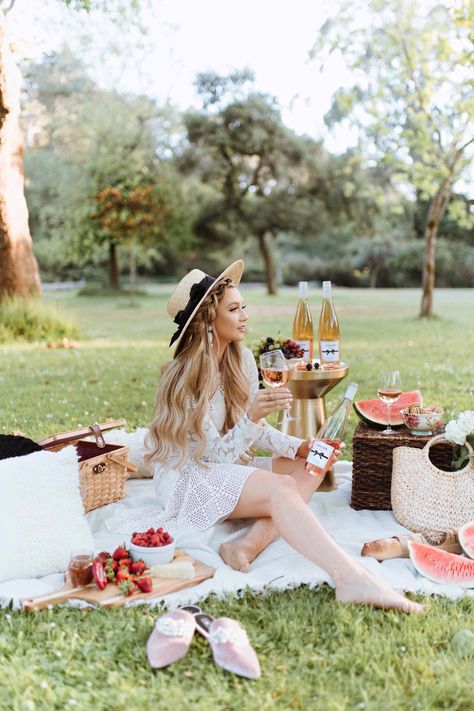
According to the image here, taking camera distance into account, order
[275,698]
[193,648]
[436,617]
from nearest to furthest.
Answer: [275,698] < [193,648] < [436,617]

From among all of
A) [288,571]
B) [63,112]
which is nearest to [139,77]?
[63,112]

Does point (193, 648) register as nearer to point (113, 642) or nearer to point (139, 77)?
point (113, 642)

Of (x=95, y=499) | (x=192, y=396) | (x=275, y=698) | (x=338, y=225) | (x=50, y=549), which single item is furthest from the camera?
(x=338, y=225)

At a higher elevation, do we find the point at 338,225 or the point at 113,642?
the point at 338,225

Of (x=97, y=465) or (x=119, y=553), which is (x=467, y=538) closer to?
(x=119, y=553)

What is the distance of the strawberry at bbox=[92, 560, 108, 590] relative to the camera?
132 inches

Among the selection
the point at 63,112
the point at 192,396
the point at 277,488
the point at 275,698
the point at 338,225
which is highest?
the point at 63,112

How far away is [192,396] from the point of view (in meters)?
4.09

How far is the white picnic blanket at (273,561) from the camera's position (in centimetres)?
344

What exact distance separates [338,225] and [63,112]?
11.4m

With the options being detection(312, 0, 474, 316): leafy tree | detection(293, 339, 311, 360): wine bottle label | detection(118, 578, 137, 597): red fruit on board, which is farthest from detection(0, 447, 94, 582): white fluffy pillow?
detection(312, 0, 474, 316): leafy tree

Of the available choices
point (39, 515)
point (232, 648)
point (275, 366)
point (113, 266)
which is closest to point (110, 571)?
point (39, 515)

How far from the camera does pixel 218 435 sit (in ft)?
13.3

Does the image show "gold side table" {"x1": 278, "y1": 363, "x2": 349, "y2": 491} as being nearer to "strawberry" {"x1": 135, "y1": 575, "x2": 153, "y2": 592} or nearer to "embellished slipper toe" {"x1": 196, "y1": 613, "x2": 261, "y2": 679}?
"strawberry" {"x1": 135, "y1": 575, "x2": 153, "y2": 592}
